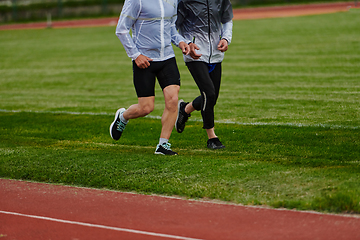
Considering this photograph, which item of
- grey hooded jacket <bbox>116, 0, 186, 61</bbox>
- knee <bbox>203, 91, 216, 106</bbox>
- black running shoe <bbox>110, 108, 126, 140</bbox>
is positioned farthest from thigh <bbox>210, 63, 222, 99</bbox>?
black running shoe <bbox>110, 108, 126, 140</bbox>

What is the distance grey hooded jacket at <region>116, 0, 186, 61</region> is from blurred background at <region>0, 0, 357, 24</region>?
134ft

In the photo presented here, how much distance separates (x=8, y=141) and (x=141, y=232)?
4906 millimetres

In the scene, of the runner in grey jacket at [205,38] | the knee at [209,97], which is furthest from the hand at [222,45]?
the knee at [209,97]

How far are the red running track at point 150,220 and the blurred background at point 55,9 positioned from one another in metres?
42.5

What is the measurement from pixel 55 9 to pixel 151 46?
1777 inches

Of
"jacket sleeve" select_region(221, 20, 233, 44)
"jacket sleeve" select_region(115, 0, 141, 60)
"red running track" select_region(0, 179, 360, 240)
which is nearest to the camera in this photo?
"red running track" select_region(0, 179, 360, 240)

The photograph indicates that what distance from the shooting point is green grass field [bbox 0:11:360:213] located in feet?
18.6

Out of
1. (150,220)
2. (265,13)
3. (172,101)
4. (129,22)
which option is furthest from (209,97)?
(265,13)

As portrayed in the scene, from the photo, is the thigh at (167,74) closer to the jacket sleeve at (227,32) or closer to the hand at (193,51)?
Answer: the hand at (193,51)

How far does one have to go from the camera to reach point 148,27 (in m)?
6.61

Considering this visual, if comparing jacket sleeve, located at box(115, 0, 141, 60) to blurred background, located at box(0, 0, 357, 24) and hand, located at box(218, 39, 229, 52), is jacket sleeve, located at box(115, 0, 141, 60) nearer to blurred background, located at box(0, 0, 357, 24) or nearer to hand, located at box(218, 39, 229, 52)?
hand, located at box(218, 39, 229, 52)

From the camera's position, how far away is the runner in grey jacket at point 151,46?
21.4ft

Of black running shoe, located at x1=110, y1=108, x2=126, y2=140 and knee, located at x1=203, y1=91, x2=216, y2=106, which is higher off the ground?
knee, located at x1=203, y1=91, x2=216, y2=106

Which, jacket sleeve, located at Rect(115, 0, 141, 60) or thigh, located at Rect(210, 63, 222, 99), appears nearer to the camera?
jacket sleeve, located at Rect(115, 0, 141, 60)
